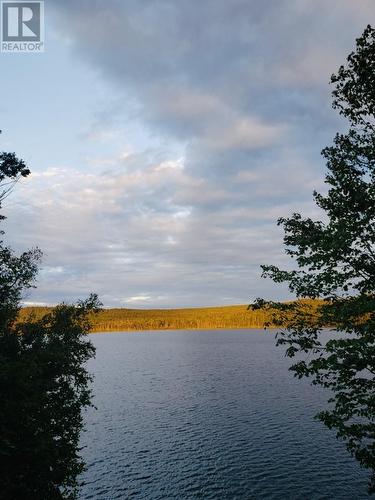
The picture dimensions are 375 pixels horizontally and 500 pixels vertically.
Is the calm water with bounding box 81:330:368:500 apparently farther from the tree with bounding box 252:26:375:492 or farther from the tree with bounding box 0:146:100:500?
the tree with bounding box 252:26:375:492

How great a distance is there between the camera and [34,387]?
83.6 feet

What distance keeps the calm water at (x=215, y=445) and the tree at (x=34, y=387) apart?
9.50 m

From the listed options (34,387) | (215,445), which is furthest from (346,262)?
(215,445)

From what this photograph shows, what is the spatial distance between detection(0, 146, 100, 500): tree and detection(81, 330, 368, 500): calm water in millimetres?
9496

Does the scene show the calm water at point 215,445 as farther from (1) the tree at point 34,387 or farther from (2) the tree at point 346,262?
(2) the tree at point 346,262

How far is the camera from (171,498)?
3241 centimetres

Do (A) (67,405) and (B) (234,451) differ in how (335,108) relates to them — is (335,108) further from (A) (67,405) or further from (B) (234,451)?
(B) (234,451)

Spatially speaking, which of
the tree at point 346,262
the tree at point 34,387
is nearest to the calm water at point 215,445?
the tree at point 34,387

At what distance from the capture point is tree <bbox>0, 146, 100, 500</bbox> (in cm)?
2228

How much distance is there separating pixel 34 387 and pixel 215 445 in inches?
1051

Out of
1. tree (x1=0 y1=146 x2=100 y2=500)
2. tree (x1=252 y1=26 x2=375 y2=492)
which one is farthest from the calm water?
tree (x1=252 y1=26 x2=375 y2=492)

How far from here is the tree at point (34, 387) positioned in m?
22.3

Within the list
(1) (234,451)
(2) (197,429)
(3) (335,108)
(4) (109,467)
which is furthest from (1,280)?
(2) (197,429)

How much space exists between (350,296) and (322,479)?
23.9 metres
